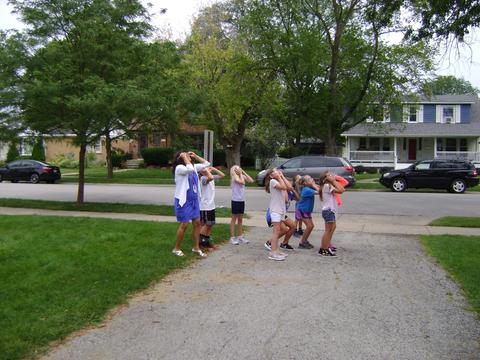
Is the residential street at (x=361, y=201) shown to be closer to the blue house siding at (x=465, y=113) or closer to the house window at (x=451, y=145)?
the house window at (x=451, y=145)

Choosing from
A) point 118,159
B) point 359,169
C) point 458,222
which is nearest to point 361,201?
point 458,222

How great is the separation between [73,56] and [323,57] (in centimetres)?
1494

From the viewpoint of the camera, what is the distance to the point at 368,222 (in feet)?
44.3

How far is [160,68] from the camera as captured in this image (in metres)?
15.8

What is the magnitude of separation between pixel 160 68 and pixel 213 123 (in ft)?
54.2

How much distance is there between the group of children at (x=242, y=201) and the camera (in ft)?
26.5

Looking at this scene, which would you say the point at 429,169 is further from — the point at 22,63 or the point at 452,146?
the point at 452,146

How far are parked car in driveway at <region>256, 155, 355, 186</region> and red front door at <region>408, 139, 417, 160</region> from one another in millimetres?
21346

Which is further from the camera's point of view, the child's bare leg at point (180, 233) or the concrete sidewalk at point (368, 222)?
the concrete sidewalk at point (368, 222)

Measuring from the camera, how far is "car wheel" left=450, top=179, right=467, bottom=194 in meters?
22.9

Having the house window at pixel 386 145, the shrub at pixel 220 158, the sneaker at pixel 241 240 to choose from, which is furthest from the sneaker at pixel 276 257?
the house window at pixel 386 145

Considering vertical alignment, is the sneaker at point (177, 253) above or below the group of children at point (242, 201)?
below

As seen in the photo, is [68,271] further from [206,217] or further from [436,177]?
[436,177]

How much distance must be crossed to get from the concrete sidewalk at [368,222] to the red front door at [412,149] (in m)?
30.7
